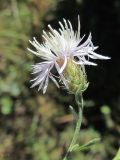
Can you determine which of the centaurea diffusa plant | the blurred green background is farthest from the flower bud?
the blurred green background

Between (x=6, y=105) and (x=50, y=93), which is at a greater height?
(x=6, y=105)

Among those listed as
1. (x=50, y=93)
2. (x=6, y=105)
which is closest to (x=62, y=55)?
(x=6, y=105)

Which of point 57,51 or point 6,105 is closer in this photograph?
point 57,51

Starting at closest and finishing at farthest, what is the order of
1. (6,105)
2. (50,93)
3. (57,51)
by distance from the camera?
(57,51) → (6,105) → (50,93)

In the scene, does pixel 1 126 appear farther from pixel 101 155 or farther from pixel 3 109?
pixel 101 155

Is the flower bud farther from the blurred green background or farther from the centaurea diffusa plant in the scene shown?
the blurred green background

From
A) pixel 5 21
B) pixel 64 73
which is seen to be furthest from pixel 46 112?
pixel 64 73

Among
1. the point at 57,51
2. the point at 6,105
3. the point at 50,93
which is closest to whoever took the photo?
the point at 57,51

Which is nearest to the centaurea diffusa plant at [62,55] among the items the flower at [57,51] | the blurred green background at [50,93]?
the flower at [57,51]

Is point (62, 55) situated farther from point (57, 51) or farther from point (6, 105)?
point (6, 105)
